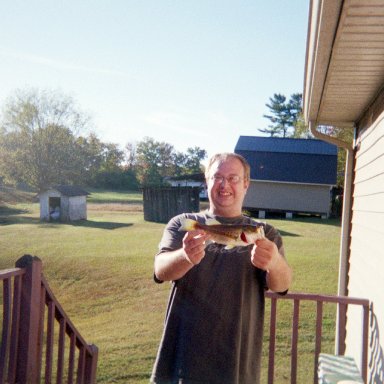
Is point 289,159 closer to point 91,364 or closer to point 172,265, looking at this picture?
point 91,364

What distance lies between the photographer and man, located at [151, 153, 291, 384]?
187cm

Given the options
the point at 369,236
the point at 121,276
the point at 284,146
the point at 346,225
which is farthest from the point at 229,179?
the point at 284,146

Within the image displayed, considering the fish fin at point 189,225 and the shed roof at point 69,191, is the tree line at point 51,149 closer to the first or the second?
the shed roof at point 69,191

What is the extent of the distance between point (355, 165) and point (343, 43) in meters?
3.14

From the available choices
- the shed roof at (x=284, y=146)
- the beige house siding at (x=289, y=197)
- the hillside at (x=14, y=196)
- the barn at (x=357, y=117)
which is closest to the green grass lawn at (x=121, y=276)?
the barn at (x=357, y=117)

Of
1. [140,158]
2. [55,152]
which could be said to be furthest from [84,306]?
[140,158]

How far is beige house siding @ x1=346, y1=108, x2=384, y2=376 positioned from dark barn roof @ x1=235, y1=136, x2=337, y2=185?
18.3 meters

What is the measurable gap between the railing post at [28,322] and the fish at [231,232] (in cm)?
141

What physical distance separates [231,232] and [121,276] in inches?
341

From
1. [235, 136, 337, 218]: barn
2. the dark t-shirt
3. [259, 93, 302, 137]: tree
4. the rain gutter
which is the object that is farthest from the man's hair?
[259, 93, 302, 137]: tree

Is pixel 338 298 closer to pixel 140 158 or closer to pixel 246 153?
pixel 246 153

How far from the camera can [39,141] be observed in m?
29.0

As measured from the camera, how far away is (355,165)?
17.0 ft

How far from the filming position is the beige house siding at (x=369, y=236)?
319 centimetres
